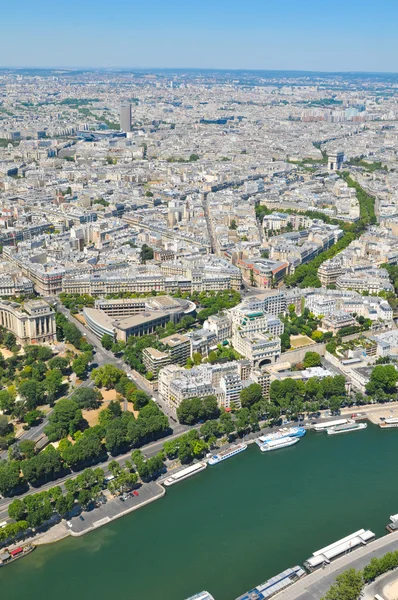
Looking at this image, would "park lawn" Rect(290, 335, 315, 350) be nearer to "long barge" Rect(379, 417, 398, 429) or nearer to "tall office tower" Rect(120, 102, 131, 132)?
"long barge" Rect(379, 417, 398, 429)

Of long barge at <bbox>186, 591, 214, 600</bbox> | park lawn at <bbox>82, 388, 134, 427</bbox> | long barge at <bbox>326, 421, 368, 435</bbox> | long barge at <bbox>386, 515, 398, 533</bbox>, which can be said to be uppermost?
park lawn at <bbox>82, 388, 134, 427</bbox>

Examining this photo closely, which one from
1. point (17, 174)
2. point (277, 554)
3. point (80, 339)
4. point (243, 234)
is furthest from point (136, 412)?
point (17, 174)

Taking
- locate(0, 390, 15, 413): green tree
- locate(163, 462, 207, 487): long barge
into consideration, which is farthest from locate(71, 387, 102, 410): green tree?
locate(163, 462, 207, 487): long barge

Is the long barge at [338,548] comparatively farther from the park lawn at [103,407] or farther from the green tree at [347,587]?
the park lawn at [103,407]

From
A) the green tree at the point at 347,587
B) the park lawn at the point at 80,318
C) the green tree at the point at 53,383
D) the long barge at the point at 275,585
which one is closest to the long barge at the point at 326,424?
the long barge at the point at 275,585

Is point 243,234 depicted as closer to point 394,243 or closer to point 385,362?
point 394,243

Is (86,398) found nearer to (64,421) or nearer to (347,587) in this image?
(64,421)

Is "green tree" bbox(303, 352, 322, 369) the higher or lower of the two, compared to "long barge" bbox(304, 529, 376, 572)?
higher
